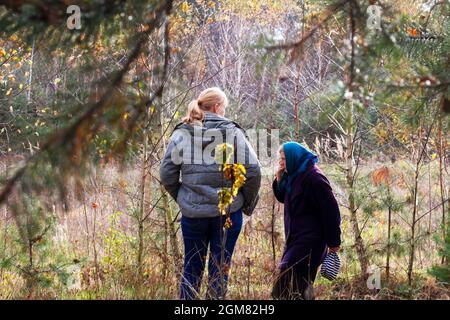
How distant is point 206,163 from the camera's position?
3682 mm

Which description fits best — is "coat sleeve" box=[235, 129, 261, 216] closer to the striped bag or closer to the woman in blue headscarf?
the woman in blue headscarf

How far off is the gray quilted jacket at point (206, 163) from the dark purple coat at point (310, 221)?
0.28 metres

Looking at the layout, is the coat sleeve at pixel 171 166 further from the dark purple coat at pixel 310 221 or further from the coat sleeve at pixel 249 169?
the dark purple coat at pixel 310 221

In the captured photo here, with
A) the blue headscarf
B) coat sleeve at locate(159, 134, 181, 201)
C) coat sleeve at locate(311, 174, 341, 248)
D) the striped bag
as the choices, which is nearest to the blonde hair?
coat sleeve at locate(159, 134, 181, 201)

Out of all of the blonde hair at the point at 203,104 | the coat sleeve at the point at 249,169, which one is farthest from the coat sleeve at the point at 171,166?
the coat sleeve at the point at 249,169

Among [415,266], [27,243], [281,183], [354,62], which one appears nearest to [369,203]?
[415,266]

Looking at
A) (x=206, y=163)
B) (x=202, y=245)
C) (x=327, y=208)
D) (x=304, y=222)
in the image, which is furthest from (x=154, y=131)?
(x=327, y=208)

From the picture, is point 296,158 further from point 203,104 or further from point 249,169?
point 203,104

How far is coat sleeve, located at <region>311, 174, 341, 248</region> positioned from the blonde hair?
79cm

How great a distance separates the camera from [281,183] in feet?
12.9

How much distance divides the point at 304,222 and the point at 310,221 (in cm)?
4

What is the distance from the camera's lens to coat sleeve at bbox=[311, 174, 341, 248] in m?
3.62

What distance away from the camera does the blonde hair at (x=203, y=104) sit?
3.71 metres

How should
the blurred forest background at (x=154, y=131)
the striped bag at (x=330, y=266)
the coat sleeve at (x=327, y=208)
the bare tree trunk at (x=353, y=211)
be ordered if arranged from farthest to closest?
the bare tree trunk at (x=353, y=211), the striped bag at (x=330, y=266), the coat sleeve at (x=327, y=208), the blurred forest background at (x=154, y=131)
